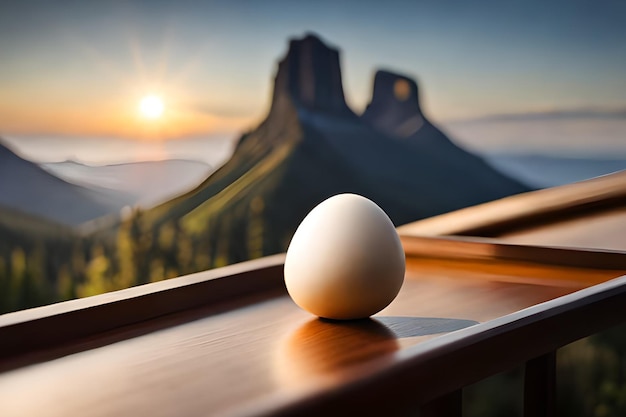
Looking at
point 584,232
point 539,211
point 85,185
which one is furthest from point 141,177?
point 584,232

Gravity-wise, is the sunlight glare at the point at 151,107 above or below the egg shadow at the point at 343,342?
above

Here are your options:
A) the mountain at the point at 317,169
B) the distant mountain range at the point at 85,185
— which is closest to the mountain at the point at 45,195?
the distant mountain range at the point at 85,185

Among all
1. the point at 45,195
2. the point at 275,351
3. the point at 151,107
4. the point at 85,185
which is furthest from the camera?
the point at 151,107

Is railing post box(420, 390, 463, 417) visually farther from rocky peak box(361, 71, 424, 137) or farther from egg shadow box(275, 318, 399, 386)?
rocky peak box(361, 71, 424, 137)

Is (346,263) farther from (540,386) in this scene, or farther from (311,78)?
(311,78)

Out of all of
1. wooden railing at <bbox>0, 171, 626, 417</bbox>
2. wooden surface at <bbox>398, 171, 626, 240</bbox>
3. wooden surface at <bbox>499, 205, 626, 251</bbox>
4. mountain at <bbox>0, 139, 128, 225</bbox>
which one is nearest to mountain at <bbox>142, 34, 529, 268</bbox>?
mountain at <bbox>0, 139, 128, 225</bbox>

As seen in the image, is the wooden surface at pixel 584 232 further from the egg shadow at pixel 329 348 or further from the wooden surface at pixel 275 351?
the egg shadow at pixel 329 348

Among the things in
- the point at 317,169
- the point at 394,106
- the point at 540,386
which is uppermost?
the point at 394,106
